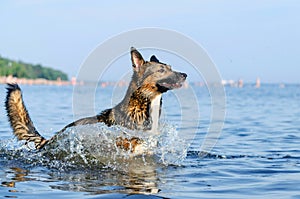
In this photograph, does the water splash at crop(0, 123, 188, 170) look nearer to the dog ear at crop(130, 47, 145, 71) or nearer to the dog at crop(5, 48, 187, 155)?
the dog at crop(5, 48, 187, 155)

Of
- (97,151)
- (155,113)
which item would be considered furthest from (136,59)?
(97,151)

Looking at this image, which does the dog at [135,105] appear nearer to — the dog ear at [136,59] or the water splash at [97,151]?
the dog ear at [136,59]

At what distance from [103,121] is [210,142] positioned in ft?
14.5

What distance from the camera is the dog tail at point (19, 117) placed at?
1048cm

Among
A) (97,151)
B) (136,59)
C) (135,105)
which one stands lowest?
(97,151)

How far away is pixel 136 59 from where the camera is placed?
1049 centimetres

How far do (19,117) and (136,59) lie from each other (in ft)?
8.46

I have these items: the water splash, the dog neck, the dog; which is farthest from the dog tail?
the dog neck

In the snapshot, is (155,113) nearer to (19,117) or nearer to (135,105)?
(135,105)

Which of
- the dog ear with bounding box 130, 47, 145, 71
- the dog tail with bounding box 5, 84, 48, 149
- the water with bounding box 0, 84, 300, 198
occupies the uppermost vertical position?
the dog ear with bounding box 130, 47, 145, 71

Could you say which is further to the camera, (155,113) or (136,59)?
(155,113)

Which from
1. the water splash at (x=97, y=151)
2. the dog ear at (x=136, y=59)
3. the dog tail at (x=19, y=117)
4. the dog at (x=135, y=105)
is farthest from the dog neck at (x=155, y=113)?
the dog tail at (x=19, y=117)

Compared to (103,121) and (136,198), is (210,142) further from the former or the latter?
(136,198)

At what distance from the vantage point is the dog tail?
34.4 ft
